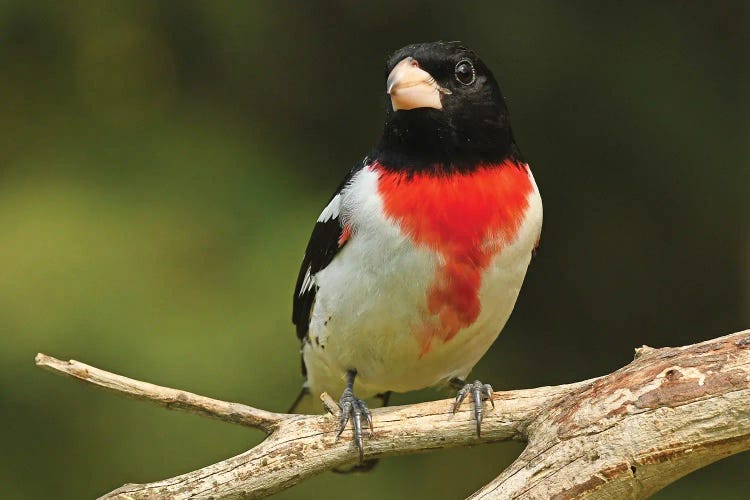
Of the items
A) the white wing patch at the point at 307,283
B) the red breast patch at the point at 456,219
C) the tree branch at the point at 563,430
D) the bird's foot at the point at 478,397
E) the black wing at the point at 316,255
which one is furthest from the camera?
the white wing patch at the point at 307,283

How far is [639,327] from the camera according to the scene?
4957 millimetres

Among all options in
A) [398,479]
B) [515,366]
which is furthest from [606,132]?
[398,479]

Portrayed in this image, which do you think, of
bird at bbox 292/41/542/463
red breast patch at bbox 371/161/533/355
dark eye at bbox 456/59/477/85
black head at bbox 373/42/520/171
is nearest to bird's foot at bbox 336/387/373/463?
bird at bbox 292/41/542/463

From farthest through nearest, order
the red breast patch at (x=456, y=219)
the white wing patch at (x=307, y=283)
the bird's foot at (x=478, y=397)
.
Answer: the white wing patch at (x=307, y=283) < the red breast patch at (x=456, y=219) < the bird's foot at (x=478, y=397)

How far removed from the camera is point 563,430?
238 cm

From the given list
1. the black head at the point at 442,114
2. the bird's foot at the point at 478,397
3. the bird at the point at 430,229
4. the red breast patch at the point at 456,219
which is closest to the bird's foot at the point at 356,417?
the bird at the point at 430,229

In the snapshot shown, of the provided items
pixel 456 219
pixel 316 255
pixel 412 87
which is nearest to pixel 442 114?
pixel 412 87

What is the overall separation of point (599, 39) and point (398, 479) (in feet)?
6.86

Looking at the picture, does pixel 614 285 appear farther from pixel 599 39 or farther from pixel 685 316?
pixel 599 39

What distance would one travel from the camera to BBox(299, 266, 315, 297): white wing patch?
312 cm

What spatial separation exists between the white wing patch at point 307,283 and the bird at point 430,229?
0.16 metres

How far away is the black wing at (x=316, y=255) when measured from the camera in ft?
9.57

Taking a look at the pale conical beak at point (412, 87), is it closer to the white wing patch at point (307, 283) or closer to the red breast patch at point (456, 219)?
the red breast patch at point (456, 219)

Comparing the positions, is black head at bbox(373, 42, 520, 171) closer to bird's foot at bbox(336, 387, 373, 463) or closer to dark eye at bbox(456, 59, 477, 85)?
dark eye at bbox(456, 59, 477, 85)
